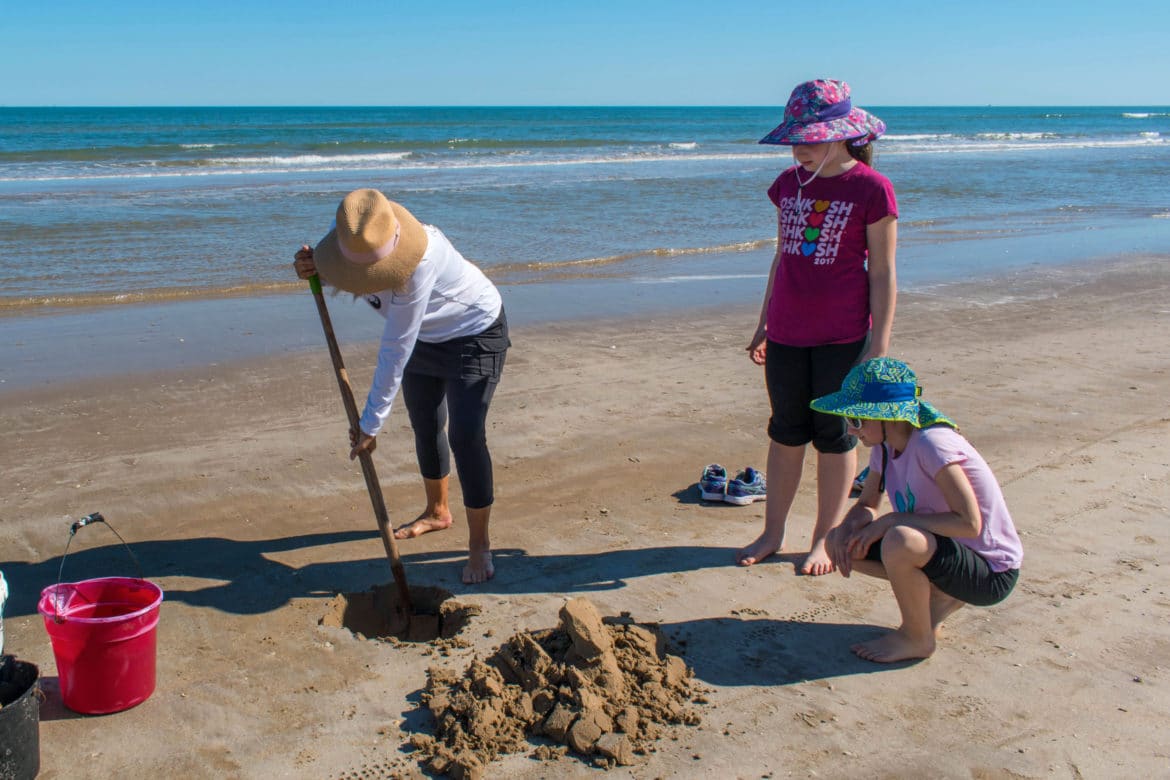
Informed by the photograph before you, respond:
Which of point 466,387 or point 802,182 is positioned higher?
point 802,182

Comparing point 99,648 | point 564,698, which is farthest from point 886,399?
point 99,648

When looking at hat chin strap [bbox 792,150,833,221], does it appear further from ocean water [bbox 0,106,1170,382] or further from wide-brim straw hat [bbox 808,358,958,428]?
ocean water [bbox 0,106,1170,382]

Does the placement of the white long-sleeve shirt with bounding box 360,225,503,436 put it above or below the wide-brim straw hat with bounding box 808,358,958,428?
above

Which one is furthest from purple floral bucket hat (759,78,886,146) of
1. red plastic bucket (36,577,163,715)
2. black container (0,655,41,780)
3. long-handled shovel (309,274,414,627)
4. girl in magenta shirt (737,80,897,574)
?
black container (0,655,41,780)

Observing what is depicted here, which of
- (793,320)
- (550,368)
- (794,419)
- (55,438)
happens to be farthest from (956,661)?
(55,438)

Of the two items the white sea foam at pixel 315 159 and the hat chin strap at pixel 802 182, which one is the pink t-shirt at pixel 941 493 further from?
the white sea foam at pixel 315 159

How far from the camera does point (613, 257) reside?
40.4 ft

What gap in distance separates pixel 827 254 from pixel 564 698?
1.90 m

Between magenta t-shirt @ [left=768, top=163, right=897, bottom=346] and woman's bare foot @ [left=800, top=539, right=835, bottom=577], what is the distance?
0.87 metres

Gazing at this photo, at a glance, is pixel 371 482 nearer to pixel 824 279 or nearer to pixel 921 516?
pixel 824 279

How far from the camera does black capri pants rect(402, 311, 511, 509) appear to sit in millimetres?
4004

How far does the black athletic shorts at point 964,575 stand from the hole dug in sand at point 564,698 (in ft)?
2.86

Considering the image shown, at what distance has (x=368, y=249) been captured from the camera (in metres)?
3.40

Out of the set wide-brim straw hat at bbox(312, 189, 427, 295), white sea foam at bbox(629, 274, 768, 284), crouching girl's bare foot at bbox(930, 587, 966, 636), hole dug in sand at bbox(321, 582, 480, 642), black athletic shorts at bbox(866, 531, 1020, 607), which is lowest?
hole dug in sand at bbox(321, 582, 480, 642)
